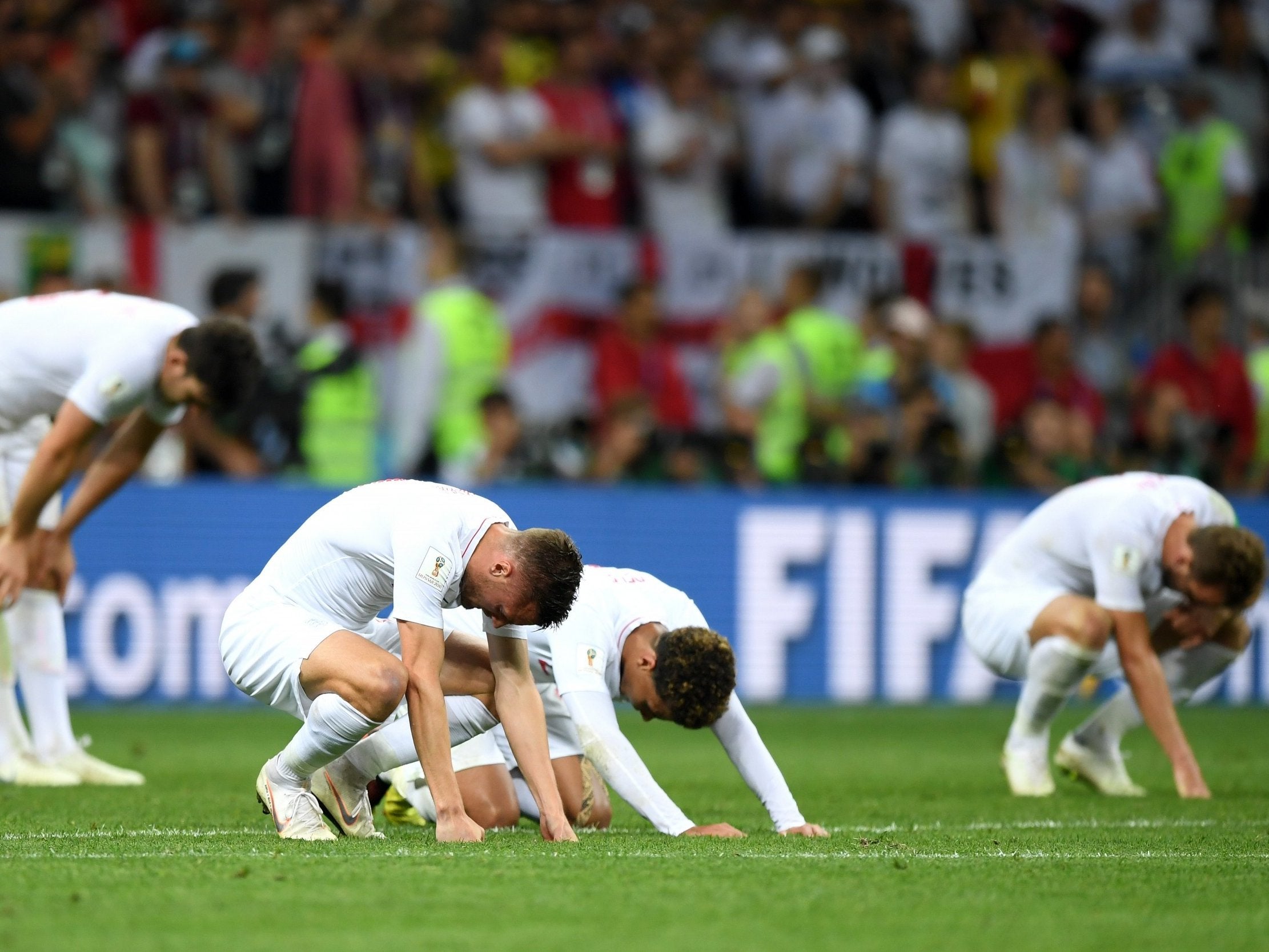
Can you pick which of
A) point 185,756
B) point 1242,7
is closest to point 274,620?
point 185,756

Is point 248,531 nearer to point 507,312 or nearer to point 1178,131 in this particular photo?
point 507,312

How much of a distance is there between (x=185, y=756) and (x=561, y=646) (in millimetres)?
3584

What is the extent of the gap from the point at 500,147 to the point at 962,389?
3.71 metres

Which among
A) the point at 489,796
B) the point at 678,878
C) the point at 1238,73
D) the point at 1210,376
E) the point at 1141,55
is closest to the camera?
the point at 678,878

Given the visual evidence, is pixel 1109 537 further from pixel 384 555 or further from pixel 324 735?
pixel 324 735

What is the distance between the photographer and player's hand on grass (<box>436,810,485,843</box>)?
5.96 meters

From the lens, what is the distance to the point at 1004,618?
8.82m

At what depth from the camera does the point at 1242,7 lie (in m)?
17.6

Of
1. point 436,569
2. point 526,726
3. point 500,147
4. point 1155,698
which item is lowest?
point 1155,698

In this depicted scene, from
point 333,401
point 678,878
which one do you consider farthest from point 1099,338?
point 678,878

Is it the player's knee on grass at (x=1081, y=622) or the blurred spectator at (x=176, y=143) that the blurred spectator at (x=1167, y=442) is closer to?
the player's knee on grass at (x=1081, y=622)

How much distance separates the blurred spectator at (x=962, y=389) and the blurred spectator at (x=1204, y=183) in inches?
109

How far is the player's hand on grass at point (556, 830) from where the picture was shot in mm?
6168

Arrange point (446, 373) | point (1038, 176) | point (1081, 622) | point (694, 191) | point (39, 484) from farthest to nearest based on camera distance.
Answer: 1. point (1038, 176)
2. point (694, 191)
3. point (446, 373)
4. point (1081, 622)
5. point (39, 484)
